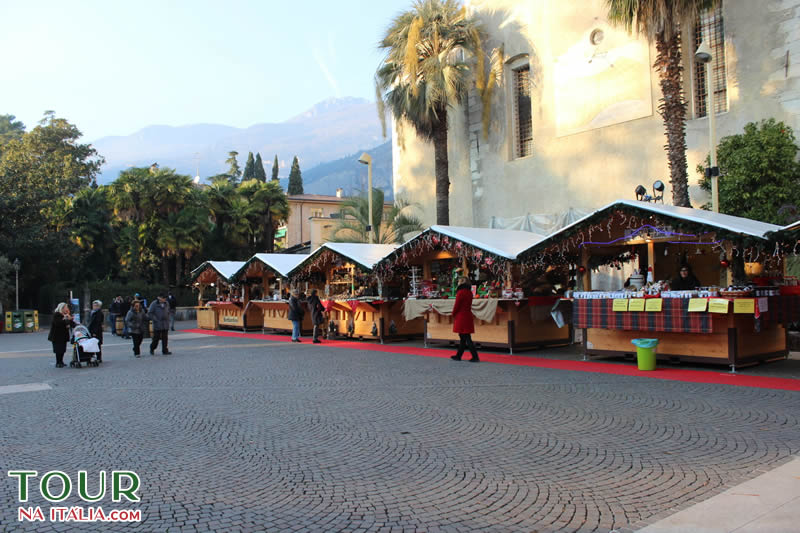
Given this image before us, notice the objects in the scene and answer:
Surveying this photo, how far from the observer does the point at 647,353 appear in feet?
37.8

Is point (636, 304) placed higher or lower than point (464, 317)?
higher

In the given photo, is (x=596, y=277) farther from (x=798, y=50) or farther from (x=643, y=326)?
(x=643, y=326)

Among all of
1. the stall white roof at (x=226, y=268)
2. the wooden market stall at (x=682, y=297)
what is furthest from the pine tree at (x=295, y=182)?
the wooden market stall at (x=682, y=297)

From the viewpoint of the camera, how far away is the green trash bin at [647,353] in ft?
37.8

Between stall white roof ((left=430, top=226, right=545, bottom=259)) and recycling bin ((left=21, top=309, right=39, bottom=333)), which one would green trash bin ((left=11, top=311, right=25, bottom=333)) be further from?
stall white roof ((left=430, top=226, right=545, bottom=259))

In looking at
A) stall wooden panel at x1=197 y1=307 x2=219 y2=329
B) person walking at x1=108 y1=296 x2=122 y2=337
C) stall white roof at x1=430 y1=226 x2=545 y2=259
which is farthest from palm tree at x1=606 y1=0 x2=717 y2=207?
person walking at x1=108 y1=296 x2=122 y2=337

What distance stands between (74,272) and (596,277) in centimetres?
3020

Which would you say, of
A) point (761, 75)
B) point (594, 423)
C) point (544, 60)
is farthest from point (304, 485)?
point (544, 60)

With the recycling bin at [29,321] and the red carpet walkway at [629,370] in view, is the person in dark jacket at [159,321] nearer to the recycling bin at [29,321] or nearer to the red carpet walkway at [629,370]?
the red carpet walkway at [629,370]

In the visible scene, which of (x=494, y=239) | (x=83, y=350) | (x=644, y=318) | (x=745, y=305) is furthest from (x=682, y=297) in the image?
(x=83, y=350)

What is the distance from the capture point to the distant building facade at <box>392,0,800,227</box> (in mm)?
19391

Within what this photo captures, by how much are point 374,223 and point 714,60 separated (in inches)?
591

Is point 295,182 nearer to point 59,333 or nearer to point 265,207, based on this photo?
point 265,207

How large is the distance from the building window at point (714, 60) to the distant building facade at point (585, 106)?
33mm
